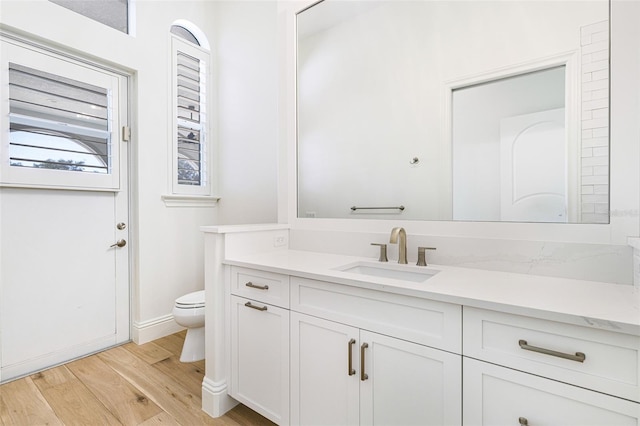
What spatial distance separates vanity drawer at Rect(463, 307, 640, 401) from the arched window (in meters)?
2.49

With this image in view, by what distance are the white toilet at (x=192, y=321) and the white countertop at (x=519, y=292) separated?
0.86 meters

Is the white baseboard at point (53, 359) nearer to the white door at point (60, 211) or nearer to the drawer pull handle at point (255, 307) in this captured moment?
the white door at point (60, 211)

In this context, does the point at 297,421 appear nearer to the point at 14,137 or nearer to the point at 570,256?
the point at 570,256

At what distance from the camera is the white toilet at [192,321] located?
2.07m

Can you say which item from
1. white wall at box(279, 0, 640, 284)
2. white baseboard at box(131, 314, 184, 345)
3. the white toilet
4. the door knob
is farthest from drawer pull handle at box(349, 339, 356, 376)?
the door knob

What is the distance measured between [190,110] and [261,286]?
202cm

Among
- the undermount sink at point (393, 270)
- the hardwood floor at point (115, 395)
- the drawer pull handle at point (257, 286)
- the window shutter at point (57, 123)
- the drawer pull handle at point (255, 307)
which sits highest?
the window shutter at point (57, 123)

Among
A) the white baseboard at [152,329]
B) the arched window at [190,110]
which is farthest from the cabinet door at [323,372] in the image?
the arched window at [190,110]

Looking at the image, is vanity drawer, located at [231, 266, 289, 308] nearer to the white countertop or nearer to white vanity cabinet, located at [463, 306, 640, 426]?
the white countertop

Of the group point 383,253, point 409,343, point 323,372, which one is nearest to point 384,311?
point 409,343

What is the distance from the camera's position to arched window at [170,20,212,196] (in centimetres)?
264

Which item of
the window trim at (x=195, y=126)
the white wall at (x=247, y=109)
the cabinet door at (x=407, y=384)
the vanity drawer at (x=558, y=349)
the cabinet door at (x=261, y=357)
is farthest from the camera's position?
the window trim at (x=195, y=126)

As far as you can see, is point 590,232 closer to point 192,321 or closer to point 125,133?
point 192,321

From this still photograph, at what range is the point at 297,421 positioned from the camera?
1.36m
